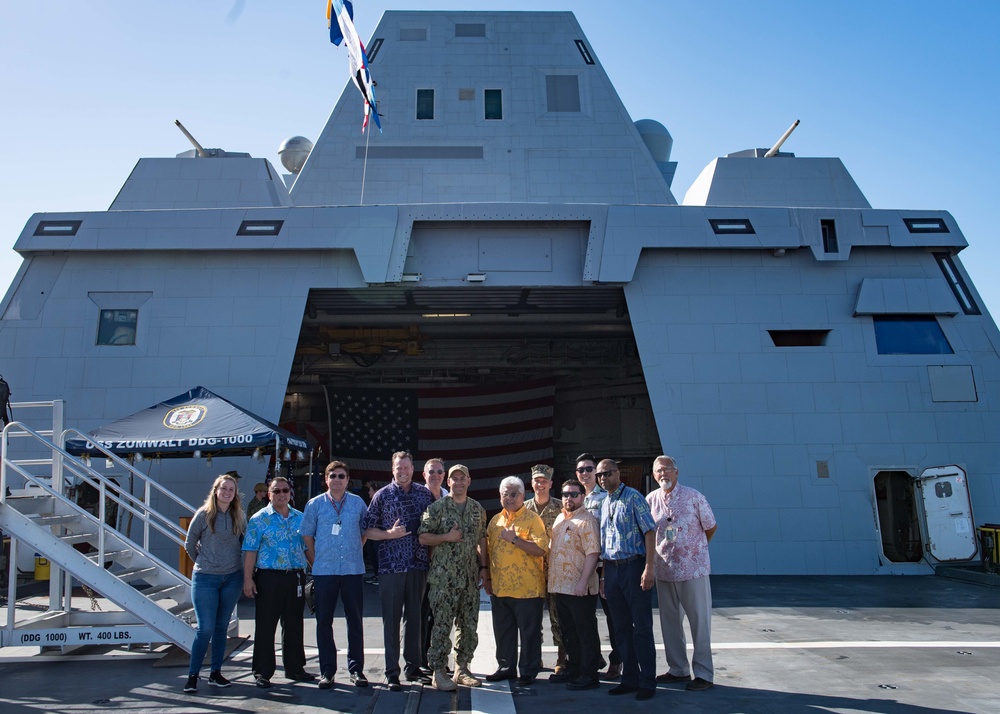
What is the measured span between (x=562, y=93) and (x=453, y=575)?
11701 millimetres

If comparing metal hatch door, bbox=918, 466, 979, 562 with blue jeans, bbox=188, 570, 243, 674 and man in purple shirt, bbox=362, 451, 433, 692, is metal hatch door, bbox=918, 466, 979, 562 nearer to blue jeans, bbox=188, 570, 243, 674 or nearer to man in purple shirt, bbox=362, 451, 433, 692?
man in purple shirt, bbox=362, 451, 433, 692

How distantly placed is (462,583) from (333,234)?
8008 mm

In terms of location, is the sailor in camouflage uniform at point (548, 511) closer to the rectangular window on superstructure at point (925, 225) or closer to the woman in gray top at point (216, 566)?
the woman in gray top at point (216, 566)

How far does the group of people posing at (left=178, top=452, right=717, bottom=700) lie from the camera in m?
5.34

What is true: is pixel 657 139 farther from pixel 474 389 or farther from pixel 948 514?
pixel 948 514

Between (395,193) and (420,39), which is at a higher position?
(420,39)

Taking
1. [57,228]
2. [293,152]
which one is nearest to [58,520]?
[57,228]

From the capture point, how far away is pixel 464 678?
210 inches

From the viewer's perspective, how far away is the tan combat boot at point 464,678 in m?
5.29

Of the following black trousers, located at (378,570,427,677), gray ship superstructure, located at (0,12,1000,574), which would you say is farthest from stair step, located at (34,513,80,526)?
gray ship superstructure, located at (0,12,1000,574)

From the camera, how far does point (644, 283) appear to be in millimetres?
12445

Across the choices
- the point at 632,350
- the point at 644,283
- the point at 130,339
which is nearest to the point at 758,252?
the point at 644,283

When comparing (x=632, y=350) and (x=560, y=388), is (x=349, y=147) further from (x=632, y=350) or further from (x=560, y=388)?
(x=560, y=388)

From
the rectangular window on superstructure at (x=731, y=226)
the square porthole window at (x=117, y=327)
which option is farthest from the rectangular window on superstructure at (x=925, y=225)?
the square porthole window at (x=117, y=327)
